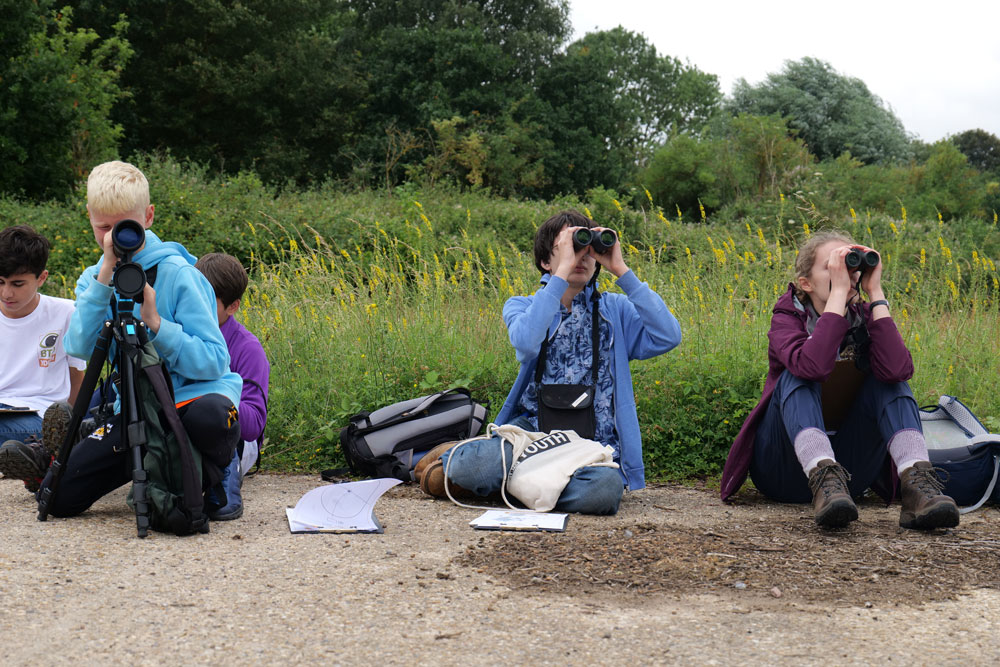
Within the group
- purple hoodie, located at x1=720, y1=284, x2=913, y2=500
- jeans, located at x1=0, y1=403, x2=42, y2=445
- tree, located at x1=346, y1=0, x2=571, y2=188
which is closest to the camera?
purple hoodie, located at x1=720, y1=284, x2=913, y2=500

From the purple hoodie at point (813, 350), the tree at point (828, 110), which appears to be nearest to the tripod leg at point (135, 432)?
the purple hoodie at point (813, 350)

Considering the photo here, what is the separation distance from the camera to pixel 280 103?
28.3m

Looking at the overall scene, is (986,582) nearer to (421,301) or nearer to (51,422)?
(51,422)

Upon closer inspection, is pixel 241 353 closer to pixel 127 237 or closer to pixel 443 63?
pixel 127 237

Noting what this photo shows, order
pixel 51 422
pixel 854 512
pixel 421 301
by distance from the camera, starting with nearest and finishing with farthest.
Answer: pixel 854 512, pixel 51 422, pixel 421 301

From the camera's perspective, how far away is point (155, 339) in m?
3.43

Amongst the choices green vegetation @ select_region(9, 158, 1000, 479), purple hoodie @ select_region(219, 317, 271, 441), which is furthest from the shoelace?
purple hoodie @ select_region(219, 317, 271, 441)

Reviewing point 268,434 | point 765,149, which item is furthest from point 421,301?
point 765,149

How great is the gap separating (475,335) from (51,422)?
2904mm

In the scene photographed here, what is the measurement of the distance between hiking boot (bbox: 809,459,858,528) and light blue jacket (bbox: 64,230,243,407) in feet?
7.44

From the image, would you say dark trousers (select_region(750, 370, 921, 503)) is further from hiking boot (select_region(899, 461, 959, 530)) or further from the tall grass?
the tall grass

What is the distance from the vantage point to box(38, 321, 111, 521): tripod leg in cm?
336

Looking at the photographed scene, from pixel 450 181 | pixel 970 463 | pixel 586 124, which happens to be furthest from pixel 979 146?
pixel 970 463

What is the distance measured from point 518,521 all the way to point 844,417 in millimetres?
1460
